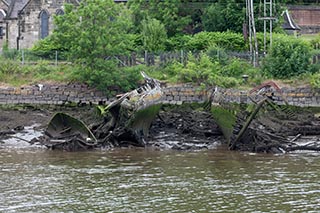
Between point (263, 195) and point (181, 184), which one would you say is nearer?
point (263, 195)

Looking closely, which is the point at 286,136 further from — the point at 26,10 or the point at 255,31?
the point at 26,10

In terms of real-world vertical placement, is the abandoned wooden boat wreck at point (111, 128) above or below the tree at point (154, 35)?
below

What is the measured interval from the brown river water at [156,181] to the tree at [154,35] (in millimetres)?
19670

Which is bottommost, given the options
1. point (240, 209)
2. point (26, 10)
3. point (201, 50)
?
point (240, 209)

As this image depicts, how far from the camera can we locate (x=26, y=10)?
6781 cm

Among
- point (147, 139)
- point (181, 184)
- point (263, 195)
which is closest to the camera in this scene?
point (263, 195)

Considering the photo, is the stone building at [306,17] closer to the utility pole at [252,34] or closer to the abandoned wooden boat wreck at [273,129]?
the utility pole at [252,34]

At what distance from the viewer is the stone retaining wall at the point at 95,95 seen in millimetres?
46125

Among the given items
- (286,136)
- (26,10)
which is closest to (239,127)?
(286,136)

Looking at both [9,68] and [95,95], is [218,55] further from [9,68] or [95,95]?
[9,68]

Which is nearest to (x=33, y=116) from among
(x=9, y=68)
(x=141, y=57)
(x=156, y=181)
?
(x=9, y=68)

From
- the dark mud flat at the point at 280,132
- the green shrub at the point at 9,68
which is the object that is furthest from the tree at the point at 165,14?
the dark mud flat at the point at 280,132

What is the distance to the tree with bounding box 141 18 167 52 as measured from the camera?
5746 centimetres

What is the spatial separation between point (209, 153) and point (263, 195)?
1006 centimetres
